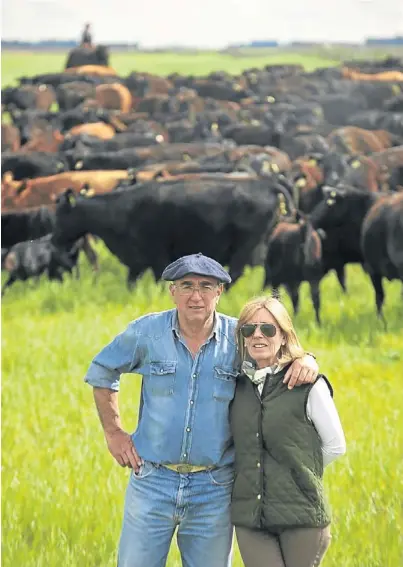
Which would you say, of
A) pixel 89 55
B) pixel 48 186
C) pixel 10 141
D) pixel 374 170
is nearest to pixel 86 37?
pixel 89 55

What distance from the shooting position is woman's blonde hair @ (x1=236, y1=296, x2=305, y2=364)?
3.04 meters

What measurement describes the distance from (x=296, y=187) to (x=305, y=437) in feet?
19.3

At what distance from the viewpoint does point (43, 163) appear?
11758 mm

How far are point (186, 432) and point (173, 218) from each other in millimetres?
5742

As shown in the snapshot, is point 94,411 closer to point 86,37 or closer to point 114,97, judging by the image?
point 86,37

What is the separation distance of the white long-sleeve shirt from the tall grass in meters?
1.37

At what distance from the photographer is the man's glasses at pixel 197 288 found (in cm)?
308

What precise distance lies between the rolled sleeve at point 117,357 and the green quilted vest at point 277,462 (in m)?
0.39

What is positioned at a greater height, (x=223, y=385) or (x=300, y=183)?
(x=300, y=183)

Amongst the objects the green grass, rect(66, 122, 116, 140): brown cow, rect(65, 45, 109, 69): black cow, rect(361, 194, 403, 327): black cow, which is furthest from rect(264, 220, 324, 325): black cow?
rect(66, 122, 116, 140): brown cow

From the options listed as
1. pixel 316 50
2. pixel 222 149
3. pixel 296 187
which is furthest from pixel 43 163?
pixel 316 50

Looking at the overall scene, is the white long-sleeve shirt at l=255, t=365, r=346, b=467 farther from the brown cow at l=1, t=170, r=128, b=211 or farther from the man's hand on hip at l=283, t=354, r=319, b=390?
the brown cow at l=1, t=170, r=128, b=211

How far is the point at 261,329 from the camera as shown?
3.03 meters

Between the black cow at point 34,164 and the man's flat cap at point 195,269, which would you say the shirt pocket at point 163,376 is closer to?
the man's flat cap at point 195,269
